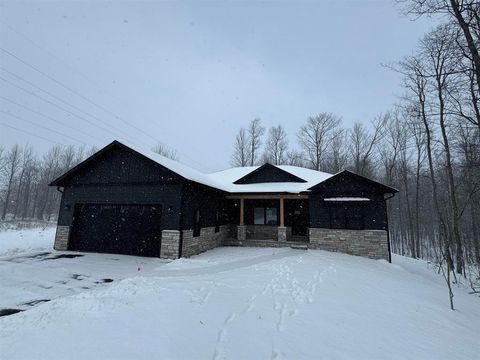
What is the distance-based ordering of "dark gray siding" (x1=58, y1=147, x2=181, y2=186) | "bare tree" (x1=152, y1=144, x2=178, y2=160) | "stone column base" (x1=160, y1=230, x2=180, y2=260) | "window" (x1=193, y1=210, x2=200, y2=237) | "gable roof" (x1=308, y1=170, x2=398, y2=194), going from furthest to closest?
"bare tree" (x1=152, y1=144, x2=178, y2=160)
"gable roof" (x1=308, y1=170, x2=398, y2=194)
"window" (x1=193, y1=210, x2=200, y2=237)
"dark gray siding" (x1=58, y1=147, x2=181, y2=186)
"stone column base" (x1=160, y1=230, x2=180, y2=260)

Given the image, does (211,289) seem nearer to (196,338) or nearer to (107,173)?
(196,338)

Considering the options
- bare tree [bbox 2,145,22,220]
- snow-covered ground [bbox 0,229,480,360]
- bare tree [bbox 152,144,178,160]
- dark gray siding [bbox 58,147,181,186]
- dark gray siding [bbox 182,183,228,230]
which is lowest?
snow-covered ground [bbox 0,229,480,360]

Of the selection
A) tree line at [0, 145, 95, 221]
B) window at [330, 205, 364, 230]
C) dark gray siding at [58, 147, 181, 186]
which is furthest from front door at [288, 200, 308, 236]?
tree line at [0, 145, 95, 221]

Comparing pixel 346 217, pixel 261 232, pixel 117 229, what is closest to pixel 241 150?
pixel 261 232

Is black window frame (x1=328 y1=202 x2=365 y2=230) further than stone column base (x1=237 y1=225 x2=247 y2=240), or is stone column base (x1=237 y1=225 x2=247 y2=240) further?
stone column base (x1=237 y1=225 x2=247 y2=240)

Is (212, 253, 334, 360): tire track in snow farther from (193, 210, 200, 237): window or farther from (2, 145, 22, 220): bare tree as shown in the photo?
(2, 145, 22, 220): bare tree

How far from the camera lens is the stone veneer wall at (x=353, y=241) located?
12.1 m

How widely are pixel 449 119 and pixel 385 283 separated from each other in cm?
1239

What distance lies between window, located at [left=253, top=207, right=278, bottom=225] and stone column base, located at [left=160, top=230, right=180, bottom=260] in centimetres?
745

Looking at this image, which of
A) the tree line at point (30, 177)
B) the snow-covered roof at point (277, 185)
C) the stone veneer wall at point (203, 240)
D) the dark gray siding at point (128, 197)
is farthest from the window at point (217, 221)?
the tree line at point (30, 177)

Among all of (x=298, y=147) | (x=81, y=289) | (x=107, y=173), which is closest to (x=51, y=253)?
(x=107, y=173)

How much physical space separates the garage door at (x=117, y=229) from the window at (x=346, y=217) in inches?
359

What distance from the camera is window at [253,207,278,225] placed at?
1634 centimetres

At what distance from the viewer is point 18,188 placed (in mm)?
40875
